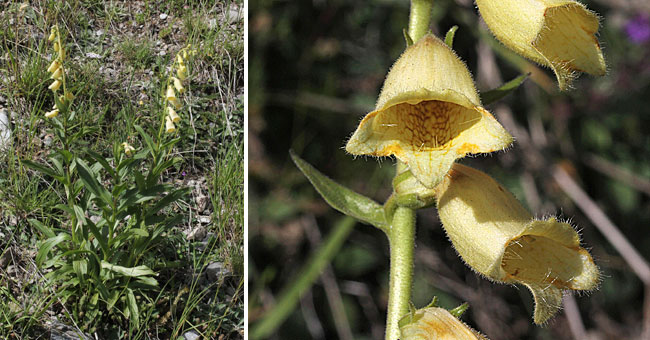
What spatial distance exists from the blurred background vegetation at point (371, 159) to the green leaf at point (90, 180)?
38.7 inches

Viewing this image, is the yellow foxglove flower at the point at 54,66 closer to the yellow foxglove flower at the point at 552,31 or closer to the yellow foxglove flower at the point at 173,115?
the yellow foxglove flower at the point at 173,115

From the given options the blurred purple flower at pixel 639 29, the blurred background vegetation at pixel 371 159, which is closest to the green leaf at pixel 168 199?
the blurred background vegetation at pixel 371 159

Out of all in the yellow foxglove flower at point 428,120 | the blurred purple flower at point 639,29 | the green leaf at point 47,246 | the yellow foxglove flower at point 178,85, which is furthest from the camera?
the blurred purple flower at point 639,29

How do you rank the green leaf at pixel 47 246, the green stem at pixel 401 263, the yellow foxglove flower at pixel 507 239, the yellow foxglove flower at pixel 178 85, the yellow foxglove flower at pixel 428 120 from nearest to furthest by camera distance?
1. the yellow foxglove flower at pixel 428 120
2. the yellow foxglove flower at pixel 507 239
3. the green stem at pixel 401 263
4. the green leaf at pixel 47 246
5. the yellow foxglove flower at pixel 178 85

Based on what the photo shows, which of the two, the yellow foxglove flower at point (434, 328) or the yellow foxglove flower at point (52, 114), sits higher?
the yellow foxglove flower at point (52, 114)

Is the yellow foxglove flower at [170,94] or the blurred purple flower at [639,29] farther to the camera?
the blurred purple flower at [639,29]

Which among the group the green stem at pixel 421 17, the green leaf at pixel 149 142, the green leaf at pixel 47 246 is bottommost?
the green leaf at pixel 47 246

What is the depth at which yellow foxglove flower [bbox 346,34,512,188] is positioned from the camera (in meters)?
1.01

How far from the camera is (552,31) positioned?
4.15 ft

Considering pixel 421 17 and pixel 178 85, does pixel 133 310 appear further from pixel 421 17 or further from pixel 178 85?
pixel 421 17

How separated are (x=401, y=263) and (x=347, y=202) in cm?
16

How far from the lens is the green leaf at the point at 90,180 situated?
1559 millimetres

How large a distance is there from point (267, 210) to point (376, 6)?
91cm

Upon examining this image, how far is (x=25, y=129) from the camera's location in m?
1.58
